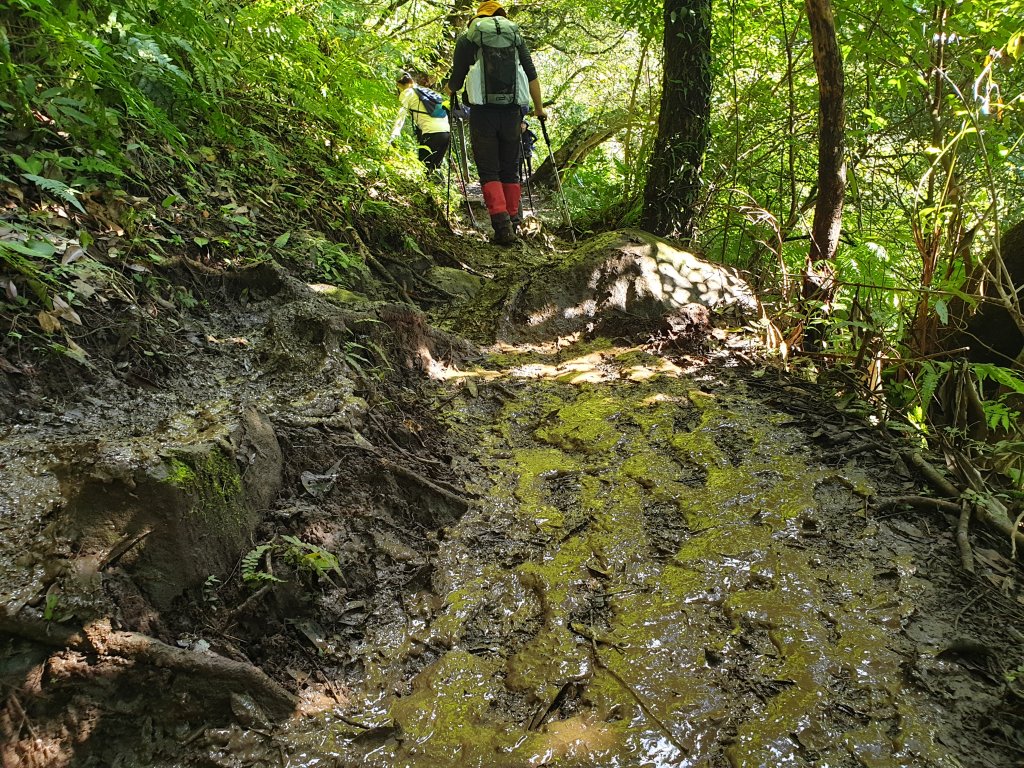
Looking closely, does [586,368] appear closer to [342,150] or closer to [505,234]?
[505,234]

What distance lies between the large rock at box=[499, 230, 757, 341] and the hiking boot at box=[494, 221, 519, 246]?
2069 millimetres

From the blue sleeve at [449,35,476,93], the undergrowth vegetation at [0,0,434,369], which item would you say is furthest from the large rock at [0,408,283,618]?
the blue sleeve at [449,35,476,93]

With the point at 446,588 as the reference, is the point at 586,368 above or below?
above

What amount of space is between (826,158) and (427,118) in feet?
21.0

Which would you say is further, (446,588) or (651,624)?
(446,588)

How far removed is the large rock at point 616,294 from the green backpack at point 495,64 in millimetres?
2367

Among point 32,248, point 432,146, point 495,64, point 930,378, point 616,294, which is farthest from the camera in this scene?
point 432,146

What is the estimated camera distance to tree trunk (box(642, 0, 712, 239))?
18.9 ft

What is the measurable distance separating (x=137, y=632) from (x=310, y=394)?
1526 mm

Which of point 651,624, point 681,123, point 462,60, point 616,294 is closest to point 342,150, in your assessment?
point 462,60

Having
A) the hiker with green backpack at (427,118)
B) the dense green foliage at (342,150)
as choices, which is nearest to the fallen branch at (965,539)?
the dense green foliage at (342,150)

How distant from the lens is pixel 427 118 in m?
9.14

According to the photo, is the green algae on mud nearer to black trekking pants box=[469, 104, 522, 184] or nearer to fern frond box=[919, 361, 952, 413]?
fern frond box=[919, 361, 952, 413]

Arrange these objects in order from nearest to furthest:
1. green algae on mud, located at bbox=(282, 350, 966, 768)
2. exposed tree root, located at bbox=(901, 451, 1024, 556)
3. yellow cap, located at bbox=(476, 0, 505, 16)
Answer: green algae on mud, located at bbox=(282, 350, 966, 768) → exposed tree root, located at bbox=(901, 451, 1024, 556) → yellow cap, located at bbox=(476, 0, 505, 16)
